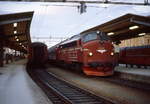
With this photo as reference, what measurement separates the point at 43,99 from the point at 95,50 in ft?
25.7

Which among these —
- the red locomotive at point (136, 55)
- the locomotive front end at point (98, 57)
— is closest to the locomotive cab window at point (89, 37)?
the locomotive front end at point (98, 57)

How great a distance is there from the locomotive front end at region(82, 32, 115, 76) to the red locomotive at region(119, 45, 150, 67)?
7982 millimetres

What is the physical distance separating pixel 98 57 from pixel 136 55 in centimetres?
1047

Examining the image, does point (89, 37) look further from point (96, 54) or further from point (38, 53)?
point (38, 53)

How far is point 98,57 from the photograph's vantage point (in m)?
18.8

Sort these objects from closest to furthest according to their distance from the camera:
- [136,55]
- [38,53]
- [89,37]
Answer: [89,37], [136,55], [38,53]

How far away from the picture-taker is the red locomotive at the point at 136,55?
26.1 meters

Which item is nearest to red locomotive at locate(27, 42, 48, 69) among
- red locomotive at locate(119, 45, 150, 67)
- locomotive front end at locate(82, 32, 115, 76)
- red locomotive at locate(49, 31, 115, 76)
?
red locomotive at locate(119, 45, 150, 67)

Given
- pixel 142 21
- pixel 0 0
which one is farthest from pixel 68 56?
pixel 0 0

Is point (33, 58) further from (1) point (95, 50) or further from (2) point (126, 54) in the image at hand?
(1) point (95, 50)

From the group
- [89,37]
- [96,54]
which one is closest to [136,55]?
[89,37]

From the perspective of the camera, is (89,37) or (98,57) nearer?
(98,57)

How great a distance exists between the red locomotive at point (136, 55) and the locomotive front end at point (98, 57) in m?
7.98

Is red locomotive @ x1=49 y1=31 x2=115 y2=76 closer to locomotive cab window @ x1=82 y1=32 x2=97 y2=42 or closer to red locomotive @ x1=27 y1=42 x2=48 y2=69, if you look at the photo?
locomotive cab window @ x1=82 y1=32 x2=97 y2=42
